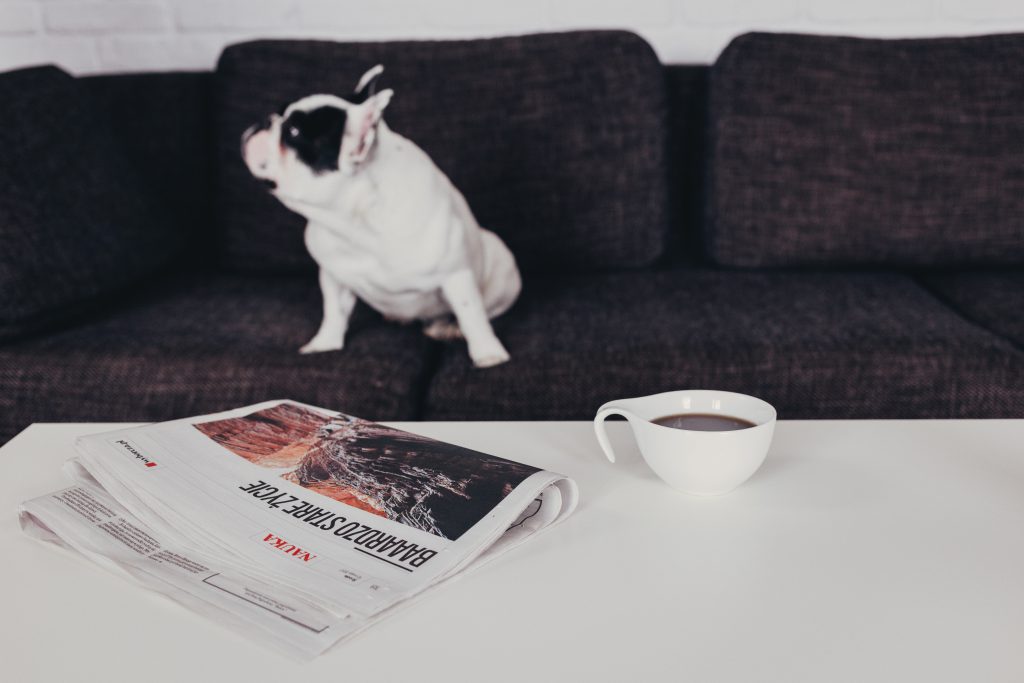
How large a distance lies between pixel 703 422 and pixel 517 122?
1.02 meters

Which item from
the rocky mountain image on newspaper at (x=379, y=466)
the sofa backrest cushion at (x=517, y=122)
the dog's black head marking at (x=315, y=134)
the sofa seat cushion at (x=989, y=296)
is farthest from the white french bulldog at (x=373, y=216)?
the sofa seat cushion at (x=989, y=296)

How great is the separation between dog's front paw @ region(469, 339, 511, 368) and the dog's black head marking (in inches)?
12.7

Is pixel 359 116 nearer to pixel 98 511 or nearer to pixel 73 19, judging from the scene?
pixel 98 511

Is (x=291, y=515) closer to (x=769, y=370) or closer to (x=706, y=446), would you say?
(x=706, y=446)

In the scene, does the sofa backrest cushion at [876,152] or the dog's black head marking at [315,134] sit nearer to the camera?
the dog's black head marking at [315,134]

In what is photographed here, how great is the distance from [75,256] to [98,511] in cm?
80

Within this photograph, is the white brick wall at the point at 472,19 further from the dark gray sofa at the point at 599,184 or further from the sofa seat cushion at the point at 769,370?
the sofa seat cushion at the point at 769,370

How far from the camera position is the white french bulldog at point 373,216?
1038 millimetres

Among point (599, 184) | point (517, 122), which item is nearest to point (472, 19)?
point (517, 122)

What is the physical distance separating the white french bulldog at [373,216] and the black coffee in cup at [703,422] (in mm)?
510

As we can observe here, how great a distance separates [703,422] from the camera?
0.67 meters

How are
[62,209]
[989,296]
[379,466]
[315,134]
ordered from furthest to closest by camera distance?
[989,296] < [62,209] < [315,134] < [379,466]

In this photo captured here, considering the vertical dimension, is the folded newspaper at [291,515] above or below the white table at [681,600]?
above

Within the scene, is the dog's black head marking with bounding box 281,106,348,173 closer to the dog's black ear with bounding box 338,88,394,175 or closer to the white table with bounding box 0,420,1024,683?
the dog's black ear with bounding box 338,88,394,175
